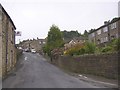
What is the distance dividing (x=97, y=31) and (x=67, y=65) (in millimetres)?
36083

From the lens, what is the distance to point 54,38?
7644 cm

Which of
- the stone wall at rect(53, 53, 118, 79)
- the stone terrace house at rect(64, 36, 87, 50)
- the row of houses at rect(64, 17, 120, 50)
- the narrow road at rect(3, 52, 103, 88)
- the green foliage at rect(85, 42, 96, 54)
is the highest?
the row of houses at rect(64, 17, 120, 50)

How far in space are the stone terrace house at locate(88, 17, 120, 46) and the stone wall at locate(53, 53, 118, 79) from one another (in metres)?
23.4

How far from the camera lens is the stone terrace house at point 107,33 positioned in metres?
65.7

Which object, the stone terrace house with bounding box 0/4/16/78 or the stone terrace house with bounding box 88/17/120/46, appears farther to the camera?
the stone terrace house with bounding box 88/17/120/46

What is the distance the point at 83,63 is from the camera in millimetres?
36531

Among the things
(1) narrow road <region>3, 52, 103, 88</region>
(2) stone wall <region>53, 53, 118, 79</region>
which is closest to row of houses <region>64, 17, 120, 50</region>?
(2) stone wall <region>53, 53, 118, 79</region>

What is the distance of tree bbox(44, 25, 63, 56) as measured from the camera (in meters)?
76.2

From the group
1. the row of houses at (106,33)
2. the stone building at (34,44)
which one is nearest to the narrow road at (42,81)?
the row of houses at (106,33)

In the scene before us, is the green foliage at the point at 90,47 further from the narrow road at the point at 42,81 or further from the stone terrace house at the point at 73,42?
the stone terrace house at the point at 73,42

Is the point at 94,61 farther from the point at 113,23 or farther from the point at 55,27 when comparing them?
the point at 55,27

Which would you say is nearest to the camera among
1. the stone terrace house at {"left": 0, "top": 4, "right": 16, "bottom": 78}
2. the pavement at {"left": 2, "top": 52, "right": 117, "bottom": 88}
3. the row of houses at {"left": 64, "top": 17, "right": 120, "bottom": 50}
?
the pavement at {"left": 2, "top": 52, "right": 117, "bottom": 88}

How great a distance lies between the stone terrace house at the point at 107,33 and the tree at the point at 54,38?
10967 millimetres

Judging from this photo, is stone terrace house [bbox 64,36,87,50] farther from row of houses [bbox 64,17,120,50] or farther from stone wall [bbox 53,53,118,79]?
stone wall [bbox 53,53,118,79]
